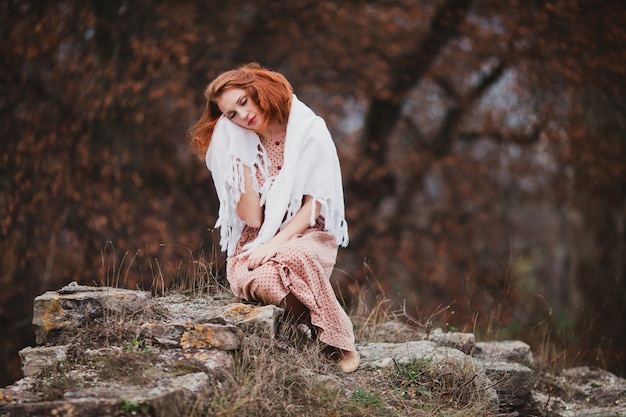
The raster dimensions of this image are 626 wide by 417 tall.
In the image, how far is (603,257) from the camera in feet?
30.6

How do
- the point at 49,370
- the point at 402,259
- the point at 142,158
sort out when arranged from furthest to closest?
the point at 402,259 < the point at 142,158 < the point at 49,370

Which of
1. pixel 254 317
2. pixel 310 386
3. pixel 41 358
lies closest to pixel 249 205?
pixel 254 317

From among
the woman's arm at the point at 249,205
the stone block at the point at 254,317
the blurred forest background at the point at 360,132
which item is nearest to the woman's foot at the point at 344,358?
the stone block at the point at 254,317

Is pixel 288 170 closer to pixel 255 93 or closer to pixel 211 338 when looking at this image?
pixel 255 93

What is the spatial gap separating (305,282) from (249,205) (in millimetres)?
532

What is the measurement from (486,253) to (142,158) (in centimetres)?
549

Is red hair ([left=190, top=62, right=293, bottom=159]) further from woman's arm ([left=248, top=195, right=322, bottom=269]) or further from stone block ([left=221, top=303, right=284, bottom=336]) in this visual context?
stone block ([left=221, top=303, right=284, bottom=336])

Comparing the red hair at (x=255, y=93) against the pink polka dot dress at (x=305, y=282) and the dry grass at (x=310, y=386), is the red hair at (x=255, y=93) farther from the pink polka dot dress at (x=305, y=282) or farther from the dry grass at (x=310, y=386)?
the dry grass at (x=310, y=386)

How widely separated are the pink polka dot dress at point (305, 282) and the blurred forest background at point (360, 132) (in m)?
2.51

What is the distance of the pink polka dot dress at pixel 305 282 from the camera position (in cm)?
381

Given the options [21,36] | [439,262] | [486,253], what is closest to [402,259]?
[439,262]

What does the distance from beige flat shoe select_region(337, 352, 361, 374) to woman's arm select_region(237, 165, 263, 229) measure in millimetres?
807

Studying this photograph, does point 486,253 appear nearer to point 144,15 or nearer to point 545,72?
point 545,72

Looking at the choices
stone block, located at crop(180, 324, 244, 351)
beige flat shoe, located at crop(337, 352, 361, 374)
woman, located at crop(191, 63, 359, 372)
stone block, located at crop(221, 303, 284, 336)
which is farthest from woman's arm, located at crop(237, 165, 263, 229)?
beige flat shoe, located at crop(337, 352, 361, 374)
